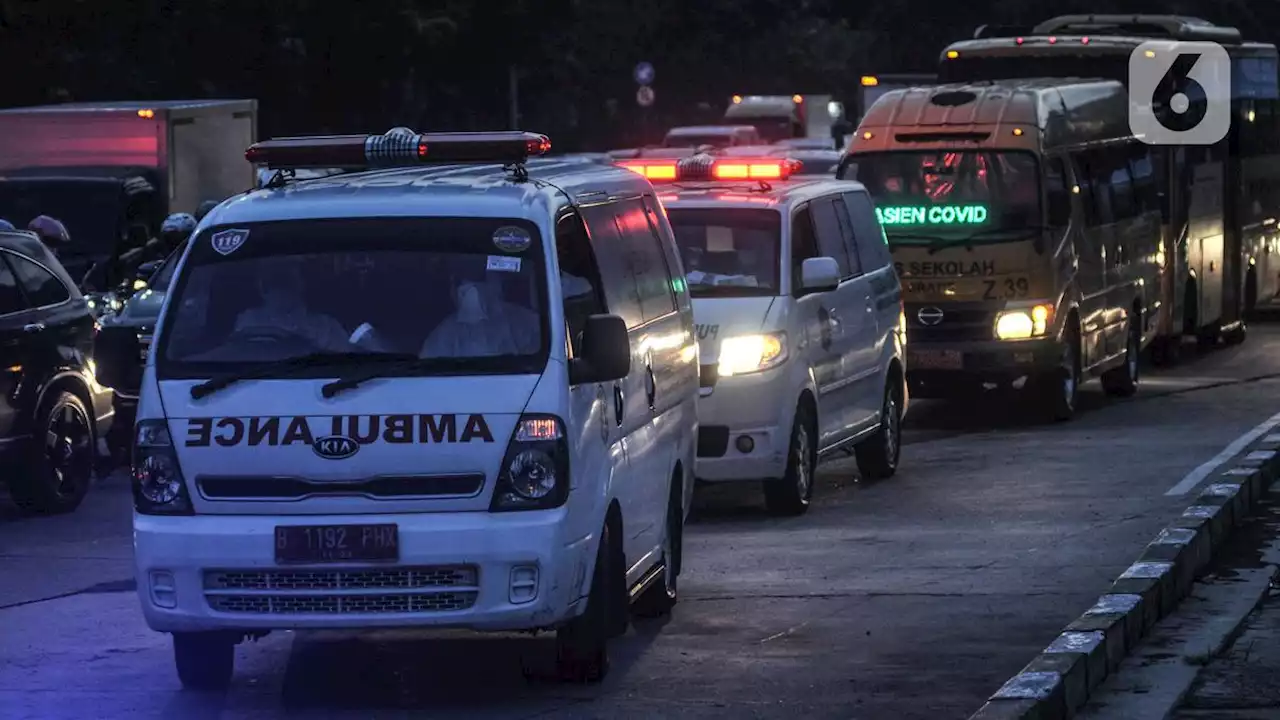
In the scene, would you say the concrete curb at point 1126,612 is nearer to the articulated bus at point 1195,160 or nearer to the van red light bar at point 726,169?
the van red light bar at point 726,169

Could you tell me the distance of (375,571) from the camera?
832 cm

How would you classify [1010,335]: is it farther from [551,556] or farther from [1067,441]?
[551,556]

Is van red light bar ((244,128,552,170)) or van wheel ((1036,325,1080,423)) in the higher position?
van red light bar ((244,128,552,170))

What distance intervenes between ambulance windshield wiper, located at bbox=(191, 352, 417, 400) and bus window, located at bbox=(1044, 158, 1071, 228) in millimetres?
11226

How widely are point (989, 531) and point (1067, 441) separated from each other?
17.0ft

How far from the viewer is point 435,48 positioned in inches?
1628

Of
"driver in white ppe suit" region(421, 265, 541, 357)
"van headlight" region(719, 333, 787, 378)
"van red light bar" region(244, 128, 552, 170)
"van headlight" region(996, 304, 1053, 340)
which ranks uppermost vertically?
"van red light bar" region(244, 128, 552, 170)

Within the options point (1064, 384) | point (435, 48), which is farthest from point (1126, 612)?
point (435, 48)

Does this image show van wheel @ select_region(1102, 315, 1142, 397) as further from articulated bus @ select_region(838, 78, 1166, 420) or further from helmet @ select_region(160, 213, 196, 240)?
helmet @ select_region(160, 213, 196, 240)

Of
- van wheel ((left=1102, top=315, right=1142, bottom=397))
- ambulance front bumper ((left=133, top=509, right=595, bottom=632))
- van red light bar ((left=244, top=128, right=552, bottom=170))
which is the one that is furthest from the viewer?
van wheel ((left=1102, top=315, right=1142, bottom=397))

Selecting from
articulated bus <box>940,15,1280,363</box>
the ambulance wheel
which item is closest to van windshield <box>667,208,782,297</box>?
the ambulance wheel

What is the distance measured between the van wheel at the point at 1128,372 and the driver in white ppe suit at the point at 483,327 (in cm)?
1376

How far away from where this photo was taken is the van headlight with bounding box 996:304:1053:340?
62.4 ft

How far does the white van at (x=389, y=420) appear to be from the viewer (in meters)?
8.33
